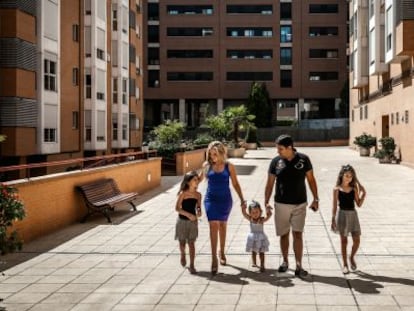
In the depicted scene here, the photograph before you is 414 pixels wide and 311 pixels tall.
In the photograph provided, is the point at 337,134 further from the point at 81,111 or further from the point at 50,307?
the point at 50,307

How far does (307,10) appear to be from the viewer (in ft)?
243

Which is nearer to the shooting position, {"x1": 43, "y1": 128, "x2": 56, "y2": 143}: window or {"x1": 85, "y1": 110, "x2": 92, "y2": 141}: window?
{"x1": 43, "y1": 128, "x2": 56, "y2": 143}: window

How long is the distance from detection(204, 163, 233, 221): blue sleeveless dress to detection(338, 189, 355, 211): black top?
1517mm

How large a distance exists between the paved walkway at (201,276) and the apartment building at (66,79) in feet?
44.4

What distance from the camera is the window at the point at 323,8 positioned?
7381cm

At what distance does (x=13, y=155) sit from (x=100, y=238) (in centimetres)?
1454

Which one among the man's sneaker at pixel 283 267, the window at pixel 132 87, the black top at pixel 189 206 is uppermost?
the window at pixel 132 87

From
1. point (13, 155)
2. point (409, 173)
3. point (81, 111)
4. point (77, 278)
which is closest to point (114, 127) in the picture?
point (81, 111)

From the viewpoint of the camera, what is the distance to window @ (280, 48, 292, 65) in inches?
2913

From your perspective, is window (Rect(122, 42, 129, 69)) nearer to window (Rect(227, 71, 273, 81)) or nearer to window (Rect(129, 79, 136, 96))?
window (Rect(129, 79, 136, 96))

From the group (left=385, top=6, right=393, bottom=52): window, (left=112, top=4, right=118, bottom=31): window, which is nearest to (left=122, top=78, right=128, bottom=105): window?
(left=112, top=4, right=118, bottom=31): window

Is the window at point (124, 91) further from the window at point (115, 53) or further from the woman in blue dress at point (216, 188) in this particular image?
the woman in blue dress at point (216, 188)

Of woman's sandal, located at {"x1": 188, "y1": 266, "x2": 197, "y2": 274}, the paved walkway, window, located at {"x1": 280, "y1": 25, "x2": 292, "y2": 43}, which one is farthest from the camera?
window, located at {"x1": 280, "y1": 25, "x2": 292, "y2": 43}

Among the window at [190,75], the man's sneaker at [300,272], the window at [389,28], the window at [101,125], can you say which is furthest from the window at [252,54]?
the man's sneaker at [300,272]
